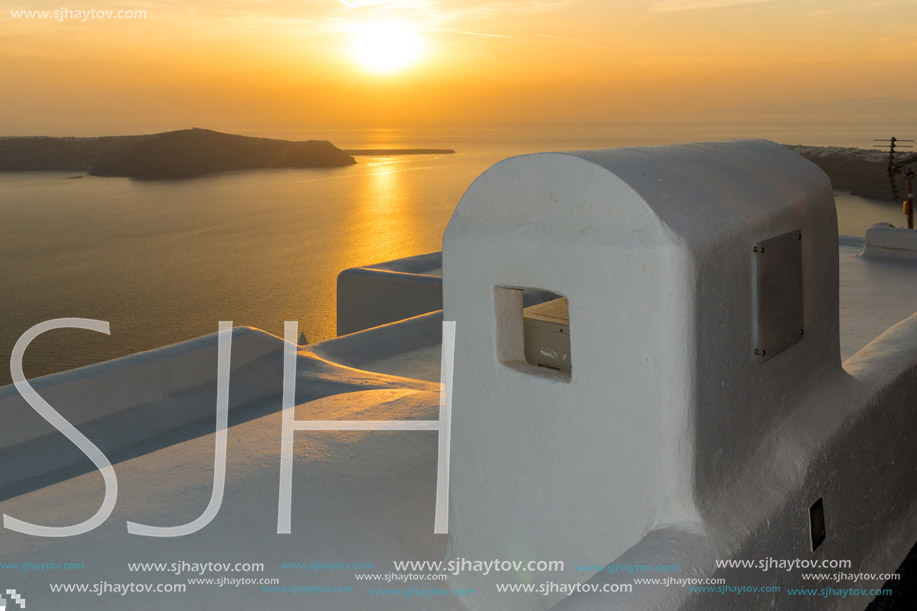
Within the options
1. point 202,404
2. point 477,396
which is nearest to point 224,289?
point 202,404

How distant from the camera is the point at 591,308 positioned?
254 cm

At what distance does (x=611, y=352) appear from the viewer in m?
2.51

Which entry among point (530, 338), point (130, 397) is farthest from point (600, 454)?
point (130, 397)

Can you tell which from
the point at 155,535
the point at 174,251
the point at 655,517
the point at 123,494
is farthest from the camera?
the point at 174,251

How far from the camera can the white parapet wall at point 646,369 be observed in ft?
8.01

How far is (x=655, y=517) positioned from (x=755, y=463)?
0.60 meters

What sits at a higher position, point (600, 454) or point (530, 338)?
point (530, 338)

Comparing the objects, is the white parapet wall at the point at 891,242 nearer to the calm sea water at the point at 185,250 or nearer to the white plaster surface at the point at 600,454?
the white plaster surface at the point at 600,454

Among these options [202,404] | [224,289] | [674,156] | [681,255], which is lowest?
[224,289]

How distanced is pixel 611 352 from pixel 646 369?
13cm

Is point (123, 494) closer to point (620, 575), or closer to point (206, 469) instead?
point (206, 469)

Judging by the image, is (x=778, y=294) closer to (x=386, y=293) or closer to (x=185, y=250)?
(x=386, y=293)

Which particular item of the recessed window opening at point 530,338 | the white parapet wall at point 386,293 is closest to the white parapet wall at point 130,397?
the recessed window opening at point 530,338

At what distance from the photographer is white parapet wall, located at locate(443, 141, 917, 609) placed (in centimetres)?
244
